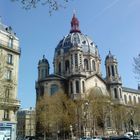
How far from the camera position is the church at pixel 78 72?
207 ft

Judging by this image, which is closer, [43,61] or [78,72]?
[78,72]

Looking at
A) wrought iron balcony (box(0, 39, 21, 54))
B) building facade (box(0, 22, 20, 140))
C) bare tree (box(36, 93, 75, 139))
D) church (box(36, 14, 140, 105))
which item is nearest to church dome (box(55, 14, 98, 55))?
church (box(36, 14, 140, 105))

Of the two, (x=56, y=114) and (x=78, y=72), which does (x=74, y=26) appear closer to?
(x=78, y=72)

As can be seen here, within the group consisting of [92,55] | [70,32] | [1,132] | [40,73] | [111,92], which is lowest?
[1,132]

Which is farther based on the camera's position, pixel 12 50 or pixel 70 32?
pixel 70 32

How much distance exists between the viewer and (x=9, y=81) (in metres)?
36.5

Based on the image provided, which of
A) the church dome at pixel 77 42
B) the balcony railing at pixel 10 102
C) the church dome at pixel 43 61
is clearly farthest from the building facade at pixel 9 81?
the church dome at pixel 77 42

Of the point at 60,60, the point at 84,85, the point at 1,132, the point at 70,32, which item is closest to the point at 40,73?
the point at 60,60

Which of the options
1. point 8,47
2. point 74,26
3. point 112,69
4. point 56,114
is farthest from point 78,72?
point 74,26

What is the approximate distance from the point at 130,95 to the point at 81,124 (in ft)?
135

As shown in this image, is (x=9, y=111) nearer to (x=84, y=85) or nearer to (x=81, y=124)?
(x=81, y=124)

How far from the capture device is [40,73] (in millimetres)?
72688

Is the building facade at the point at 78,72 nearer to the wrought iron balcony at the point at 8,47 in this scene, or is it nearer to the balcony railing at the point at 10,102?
the wrought iron balcony at the point at 8,47

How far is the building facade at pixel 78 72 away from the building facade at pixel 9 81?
2405cm
